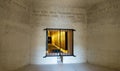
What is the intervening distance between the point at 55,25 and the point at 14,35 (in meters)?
1.63

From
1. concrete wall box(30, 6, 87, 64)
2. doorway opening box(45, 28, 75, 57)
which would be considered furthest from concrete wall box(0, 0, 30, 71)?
doorway opening box(45, 28, 75, 57)

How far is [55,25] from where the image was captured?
16.9 ft

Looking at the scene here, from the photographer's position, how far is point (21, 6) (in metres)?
4.43

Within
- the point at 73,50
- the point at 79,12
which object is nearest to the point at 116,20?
the point at 79,12

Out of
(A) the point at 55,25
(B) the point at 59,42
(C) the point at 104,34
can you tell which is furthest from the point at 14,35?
(C) the point at 104,34

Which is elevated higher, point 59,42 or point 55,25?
point 55,25

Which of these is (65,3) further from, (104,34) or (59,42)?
(104,34)

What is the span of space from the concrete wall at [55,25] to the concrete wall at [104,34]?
0.97 feet

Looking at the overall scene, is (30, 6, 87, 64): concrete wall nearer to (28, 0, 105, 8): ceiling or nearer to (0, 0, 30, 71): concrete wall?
(28, 0, 105, 8): ceiling

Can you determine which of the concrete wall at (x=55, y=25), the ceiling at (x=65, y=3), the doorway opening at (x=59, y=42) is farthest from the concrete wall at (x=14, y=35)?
the doorway opening at (x=59, y=42)

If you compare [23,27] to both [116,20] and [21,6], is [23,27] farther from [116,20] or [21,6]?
[116,20]

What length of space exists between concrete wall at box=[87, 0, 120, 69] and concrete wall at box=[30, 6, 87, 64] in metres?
→ 0.29

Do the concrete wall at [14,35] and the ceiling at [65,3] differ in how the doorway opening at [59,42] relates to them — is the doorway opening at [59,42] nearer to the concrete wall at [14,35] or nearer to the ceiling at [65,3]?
the concrete wall at [14,35]

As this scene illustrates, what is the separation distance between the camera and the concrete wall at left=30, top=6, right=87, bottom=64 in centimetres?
504
